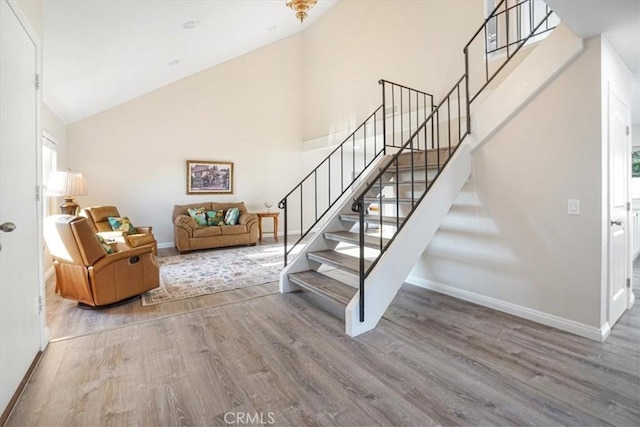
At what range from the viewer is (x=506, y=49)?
13.3 ft

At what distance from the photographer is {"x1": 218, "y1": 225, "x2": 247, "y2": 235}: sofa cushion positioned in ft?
20.9

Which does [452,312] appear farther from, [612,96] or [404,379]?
[612,96]

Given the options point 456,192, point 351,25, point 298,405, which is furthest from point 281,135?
point 298,405

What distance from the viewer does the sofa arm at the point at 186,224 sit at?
19.6 feet

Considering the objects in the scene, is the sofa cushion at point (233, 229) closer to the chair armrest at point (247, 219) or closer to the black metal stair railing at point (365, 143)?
the chair armrest at point (247, 219)

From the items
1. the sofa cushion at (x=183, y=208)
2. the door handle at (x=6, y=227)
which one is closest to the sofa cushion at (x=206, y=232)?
the sofa cushion at (x=183, y=208)

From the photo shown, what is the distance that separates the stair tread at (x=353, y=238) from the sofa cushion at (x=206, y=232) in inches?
133

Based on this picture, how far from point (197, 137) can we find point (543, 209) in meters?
6.51

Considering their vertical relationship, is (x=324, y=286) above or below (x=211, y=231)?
below

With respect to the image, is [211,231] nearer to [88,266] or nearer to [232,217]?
[232,217]

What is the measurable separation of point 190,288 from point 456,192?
3.22 m

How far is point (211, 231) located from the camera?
20.4 feet

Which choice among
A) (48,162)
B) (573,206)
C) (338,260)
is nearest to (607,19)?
(573,206)

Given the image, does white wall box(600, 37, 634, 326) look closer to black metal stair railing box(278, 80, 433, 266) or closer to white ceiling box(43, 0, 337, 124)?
black metal stair railing box(278, 80, 433, 266)
